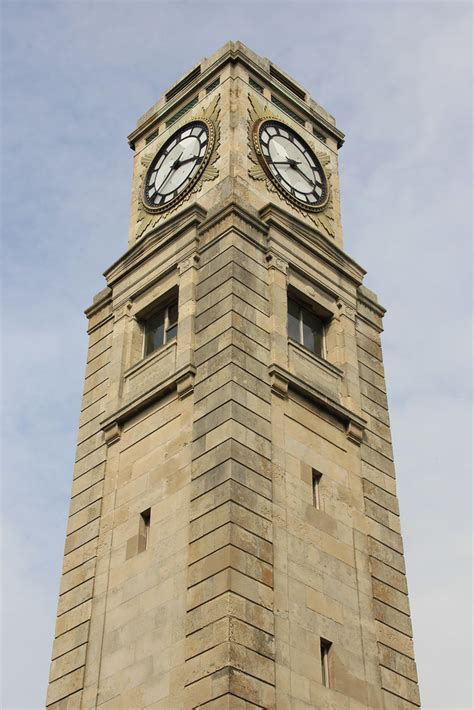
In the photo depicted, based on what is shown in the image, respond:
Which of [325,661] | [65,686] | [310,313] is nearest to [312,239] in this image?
[310,313]

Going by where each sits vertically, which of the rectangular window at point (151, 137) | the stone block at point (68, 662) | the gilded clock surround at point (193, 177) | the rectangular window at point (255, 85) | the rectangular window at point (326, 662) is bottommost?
the rectangular window at point (326, 662)

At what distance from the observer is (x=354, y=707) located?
27.6 m

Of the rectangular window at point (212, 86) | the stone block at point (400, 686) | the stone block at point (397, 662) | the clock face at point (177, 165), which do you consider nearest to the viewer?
the stone block at point (400, 686)

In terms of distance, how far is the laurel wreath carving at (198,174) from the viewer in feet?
123

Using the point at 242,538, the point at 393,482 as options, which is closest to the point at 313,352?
the point at 393,482

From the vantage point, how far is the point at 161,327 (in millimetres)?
35312

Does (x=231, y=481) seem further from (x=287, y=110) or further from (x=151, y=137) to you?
(x=151, y=137)

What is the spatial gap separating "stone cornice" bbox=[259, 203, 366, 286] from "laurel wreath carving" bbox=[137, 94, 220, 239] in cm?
284

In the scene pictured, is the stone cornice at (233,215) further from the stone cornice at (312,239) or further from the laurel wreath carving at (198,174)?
the laurel wreath carving at (198,174)

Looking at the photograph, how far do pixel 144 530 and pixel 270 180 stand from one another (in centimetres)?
1340

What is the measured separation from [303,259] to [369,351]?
379 cm

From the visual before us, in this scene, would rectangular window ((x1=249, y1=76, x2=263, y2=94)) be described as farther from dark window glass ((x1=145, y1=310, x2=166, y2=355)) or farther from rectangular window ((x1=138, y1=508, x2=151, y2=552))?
rectangular window ((x1=138, y1=508, x2=151, y2=552))

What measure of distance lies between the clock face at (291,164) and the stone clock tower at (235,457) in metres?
0.09

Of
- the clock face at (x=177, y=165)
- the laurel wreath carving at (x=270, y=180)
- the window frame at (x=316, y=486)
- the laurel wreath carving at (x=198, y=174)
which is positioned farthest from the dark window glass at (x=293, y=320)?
the clock face at (x=177, y=165)
